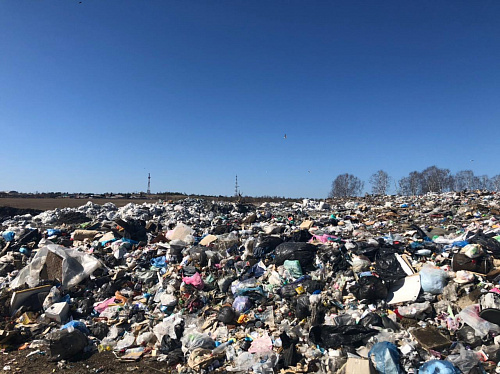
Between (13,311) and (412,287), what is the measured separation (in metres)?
6.25

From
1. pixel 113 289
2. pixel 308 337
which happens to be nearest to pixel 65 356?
pixel 113 289

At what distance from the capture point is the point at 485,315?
10.6ft

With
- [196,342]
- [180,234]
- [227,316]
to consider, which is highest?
[180,234]

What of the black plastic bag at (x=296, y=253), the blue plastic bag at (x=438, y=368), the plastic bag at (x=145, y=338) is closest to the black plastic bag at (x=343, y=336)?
the blue plastic bag at (x=438, y=368)

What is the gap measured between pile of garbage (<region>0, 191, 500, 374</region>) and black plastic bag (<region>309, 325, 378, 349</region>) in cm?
1

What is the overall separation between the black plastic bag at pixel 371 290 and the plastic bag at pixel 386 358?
3.35ft

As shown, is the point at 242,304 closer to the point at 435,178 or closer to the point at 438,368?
the point at 438,368

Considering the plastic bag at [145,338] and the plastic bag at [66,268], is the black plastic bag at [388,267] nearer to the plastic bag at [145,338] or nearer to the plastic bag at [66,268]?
the plastic bag at [145,338]

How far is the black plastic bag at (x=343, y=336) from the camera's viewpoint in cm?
338

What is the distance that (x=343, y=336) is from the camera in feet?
11.1

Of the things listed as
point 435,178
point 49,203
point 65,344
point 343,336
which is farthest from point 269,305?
point 435,178

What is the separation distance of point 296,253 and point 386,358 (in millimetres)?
2413

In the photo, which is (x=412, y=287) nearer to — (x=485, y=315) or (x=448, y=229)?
(x=485, y=315)

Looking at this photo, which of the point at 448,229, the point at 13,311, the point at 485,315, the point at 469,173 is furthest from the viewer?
the point at 469,173
